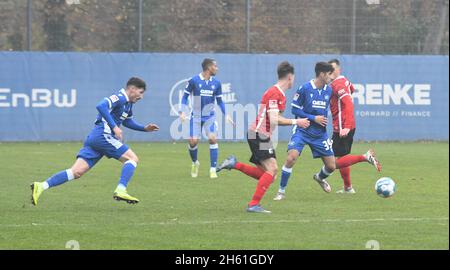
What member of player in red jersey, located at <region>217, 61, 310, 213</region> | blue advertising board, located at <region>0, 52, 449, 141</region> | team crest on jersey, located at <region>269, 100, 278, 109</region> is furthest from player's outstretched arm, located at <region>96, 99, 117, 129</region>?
blue advertising board, located at <region>0, 52, 449, 141</region>

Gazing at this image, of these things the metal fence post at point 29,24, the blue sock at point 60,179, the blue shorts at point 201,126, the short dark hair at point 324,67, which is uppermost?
the metal fence post at point 29,24

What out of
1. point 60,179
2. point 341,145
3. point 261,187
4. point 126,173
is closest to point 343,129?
point 341,145

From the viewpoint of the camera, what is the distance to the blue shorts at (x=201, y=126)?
1877 centimetres

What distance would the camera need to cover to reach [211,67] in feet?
60.8

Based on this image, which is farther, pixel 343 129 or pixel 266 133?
pixel 343 129

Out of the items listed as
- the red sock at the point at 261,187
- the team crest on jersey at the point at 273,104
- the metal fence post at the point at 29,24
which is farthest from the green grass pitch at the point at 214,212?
the metal fence post at the point at 29,24

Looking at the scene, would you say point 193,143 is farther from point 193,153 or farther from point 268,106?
point 268,106

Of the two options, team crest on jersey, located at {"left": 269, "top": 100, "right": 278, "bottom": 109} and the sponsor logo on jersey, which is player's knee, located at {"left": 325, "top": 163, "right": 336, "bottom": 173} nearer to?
team crest on jersey, located at {"left": 269, "top": 100, "right": 278, "bottom": 109}

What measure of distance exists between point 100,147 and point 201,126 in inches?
241

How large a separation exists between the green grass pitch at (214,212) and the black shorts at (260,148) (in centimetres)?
72

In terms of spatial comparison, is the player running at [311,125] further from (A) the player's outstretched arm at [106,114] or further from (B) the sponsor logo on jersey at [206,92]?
(B) the sponsor logo on jersey at [206,92]

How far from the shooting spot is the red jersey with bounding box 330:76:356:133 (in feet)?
50.9

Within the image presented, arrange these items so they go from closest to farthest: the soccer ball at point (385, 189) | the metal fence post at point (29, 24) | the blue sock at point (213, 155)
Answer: the soccer ball at point (385, 189)
the blue sock at point (213, 155)
the metal fence post at point (29, 24)

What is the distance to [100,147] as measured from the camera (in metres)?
13.3
